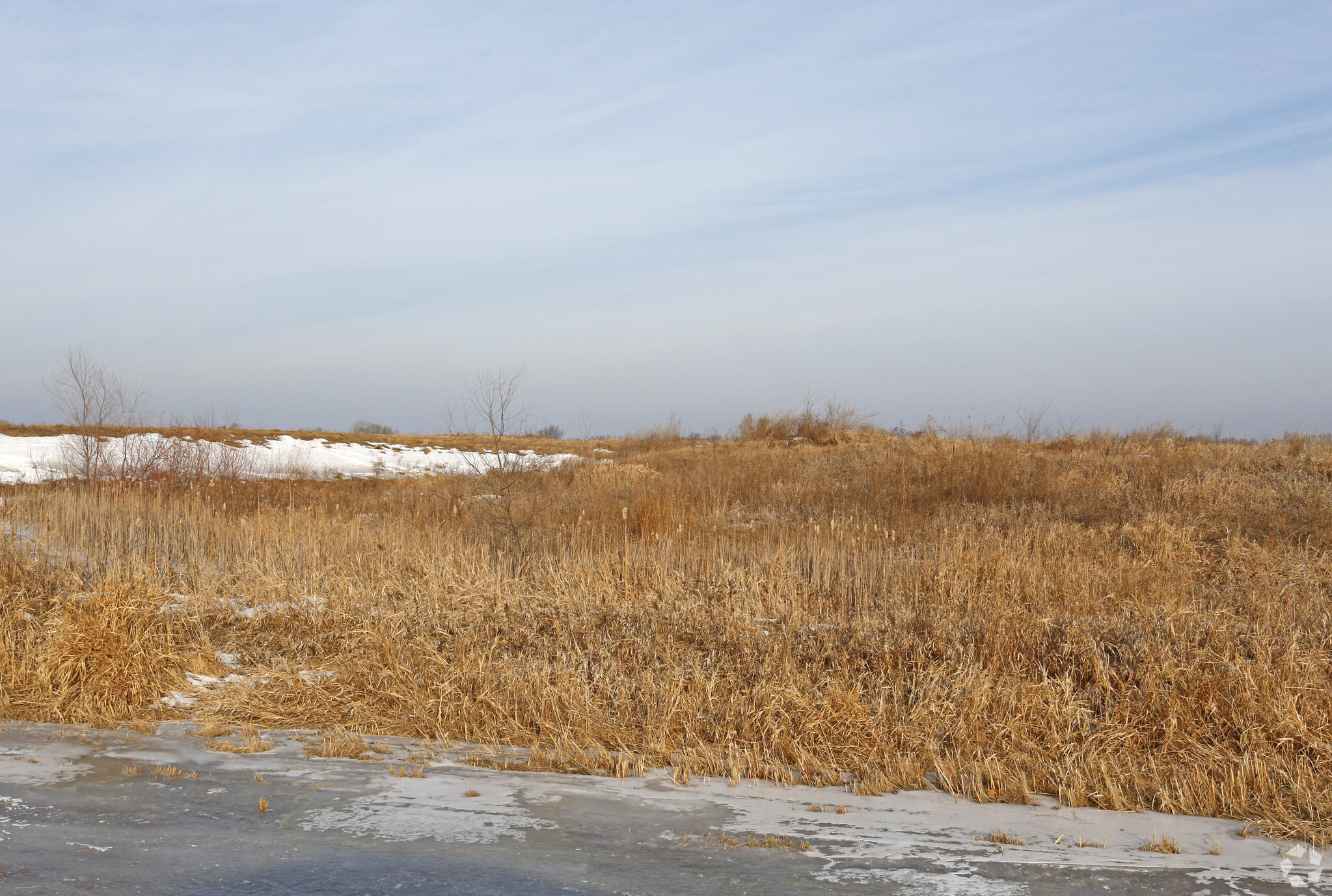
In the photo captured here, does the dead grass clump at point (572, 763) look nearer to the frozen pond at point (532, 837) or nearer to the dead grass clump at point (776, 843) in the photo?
the frozen pond at point (532, 837)

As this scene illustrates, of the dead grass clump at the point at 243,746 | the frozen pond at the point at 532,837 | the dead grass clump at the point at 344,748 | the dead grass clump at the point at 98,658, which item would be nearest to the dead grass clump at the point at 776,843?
the frozen pond at the point at 532,837

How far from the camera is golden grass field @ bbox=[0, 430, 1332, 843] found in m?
4.99

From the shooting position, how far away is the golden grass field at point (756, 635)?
16.4ft

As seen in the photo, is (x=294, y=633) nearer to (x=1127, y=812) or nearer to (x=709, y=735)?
(x=709, y=735)

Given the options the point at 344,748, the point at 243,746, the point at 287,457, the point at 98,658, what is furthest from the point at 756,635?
the point at 287,457

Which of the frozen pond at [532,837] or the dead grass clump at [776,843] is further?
the dead grass clump at [776,843]

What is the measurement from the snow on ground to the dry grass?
373 inches

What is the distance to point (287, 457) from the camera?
2709 centimetres

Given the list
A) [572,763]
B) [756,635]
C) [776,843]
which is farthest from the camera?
[756,635]

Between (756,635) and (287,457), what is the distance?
77.3 feet

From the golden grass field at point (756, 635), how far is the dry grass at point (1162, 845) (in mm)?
555

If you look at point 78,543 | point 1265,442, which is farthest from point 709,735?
point 1265,442

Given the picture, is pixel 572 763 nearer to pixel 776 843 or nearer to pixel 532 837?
pixel 532 837

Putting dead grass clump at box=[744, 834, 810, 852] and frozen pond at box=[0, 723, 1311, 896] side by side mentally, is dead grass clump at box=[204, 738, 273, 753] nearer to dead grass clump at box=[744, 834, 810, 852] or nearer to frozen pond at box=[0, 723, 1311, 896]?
frozen pond at box=[0, 723, 1311, 896]
